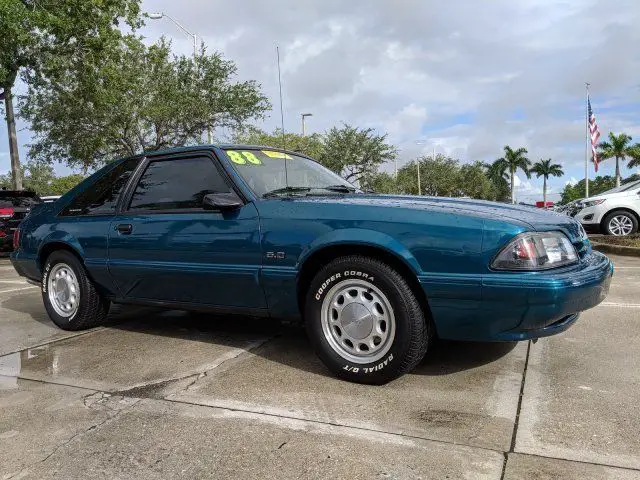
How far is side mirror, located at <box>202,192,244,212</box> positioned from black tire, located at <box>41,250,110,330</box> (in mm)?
1623

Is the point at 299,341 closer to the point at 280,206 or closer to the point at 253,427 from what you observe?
the point at 280,206

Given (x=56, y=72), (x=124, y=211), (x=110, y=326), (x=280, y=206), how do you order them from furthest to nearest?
1. (x=56, y=72)
2. (x=110, y=326)
3. (x=124, y=211)
4. (x=280, y=206)

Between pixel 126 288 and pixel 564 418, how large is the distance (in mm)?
3279

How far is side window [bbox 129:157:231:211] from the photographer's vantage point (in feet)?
13.5

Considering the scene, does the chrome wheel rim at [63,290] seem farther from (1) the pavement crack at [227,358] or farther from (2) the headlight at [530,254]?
(2) the headlight at [530,254]

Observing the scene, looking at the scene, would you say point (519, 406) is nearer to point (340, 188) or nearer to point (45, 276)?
point (340, 188)

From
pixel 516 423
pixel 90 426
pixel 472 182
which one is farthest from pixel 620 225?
pixel 472 182

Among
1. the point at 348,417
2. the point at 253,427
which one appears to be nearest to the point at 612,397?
the point at 348,417

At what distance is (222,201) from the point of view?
12.2ft

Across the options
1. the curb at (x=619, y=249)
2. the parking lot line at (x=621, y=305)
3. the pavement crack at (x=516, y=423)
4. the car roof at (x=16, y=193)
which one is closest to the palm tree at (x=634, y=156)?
the curb at (x=619, y=249)

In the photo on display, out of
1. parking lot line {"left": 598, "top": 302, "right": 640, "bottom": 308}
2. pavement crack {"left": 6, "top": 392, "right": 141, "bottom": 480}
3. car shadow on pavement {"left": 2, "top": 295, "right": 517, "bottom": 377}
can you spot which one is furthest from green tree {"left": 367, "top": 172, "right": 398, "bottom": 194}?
pavement crack {"left": 6, "top": 392, "right": 141, "bottom": 480}

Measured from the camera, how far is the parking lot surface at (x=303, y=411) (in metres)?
2.46

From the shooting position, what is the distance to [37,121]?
74.2 feet

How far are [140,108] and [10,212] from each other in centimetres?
1059
